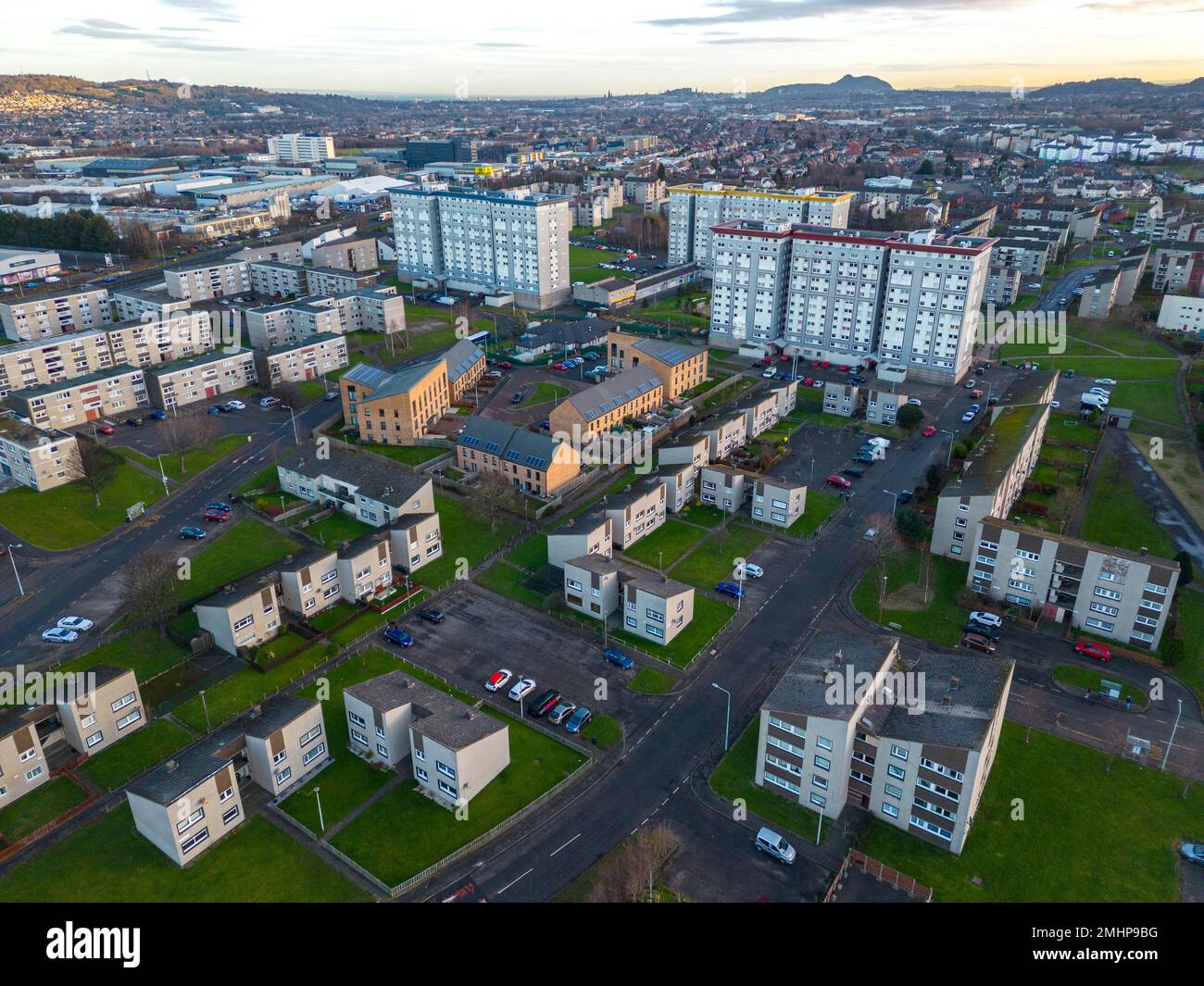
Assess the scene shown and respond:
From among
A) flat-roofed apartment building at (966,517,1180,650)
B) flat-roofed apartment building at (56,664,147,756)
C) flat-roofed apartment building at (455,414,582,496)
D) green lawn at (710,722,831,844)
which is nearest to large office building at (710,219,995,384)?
flat-roofed apartment building at (455,414,582,496)

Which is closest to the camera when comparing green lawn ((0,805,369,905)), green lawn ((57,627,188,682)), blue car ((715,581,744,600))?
green lawn ((0,805,369,905))

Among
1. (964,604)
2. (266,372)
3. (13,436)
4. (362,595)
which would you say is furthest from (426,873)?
(266,372)

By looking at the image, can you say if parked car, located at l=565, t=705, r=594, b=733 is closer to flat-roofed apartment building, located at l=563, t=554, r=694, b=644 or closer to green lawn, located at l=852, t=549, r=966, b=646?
flat-roofed apartment building, located at l=563, t=554, r=694, b=644

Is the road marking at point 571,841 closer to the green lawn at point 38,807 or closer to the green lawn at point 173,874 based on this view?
the green lawn at point 173,874

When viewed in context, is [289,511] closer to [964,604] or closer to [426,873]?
[426,873]

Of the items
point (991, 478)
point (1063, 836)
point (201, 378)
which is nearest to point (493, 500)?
point (991, 478)
